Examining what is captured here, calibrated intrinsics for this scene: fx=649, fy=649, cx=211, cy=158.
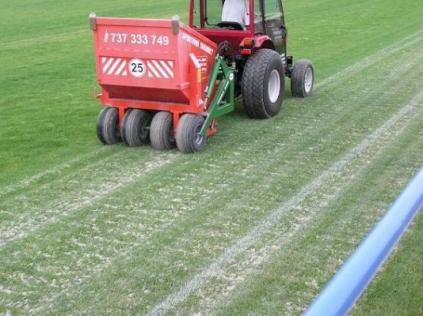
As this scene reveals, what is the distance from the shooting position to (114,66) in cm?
727

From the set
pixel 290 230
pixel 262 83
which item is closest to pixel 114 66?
pixel 262 83

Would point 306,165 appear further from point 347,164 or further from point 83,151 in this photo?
point 83,151

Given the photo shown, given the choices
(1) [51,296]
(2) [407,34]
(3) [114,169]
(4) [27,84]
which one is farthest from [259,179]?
(2) [407,34]

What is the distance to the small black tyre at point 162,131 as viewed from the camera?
288 inches

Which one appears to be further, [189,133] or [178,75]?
[189,133]

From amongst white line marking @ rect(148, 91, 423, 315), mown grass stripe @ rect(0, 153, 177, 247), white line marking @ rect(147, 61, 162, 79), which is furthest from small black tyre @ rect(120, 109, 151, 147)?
white line marking @ rect(148, 91, 423, 315)

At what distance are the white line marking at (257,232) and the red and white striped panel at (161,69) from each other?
1.98 meters

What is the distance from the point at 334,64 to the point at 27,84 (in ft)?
19.3

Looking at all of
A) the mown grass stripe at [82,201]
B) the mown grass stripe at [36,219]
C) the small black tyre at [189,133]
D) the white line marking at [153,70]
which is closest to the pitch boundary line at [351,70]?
the mown grass stripe at [36,219]

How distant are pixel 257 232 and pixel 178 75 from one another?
2.46 meters

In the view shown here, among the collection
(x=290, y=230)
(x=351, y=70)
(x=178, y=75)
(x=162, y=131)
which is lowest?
(x=290, y=230)

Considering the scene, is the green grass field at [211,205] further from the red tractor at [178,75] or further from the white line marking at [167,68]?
the white line marking at [167,68]

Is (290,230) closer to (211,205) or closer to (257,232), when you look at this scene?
(257,232)

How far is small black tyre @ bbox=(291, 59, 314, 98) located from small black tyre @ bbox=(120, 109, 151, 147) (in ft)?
10.0
